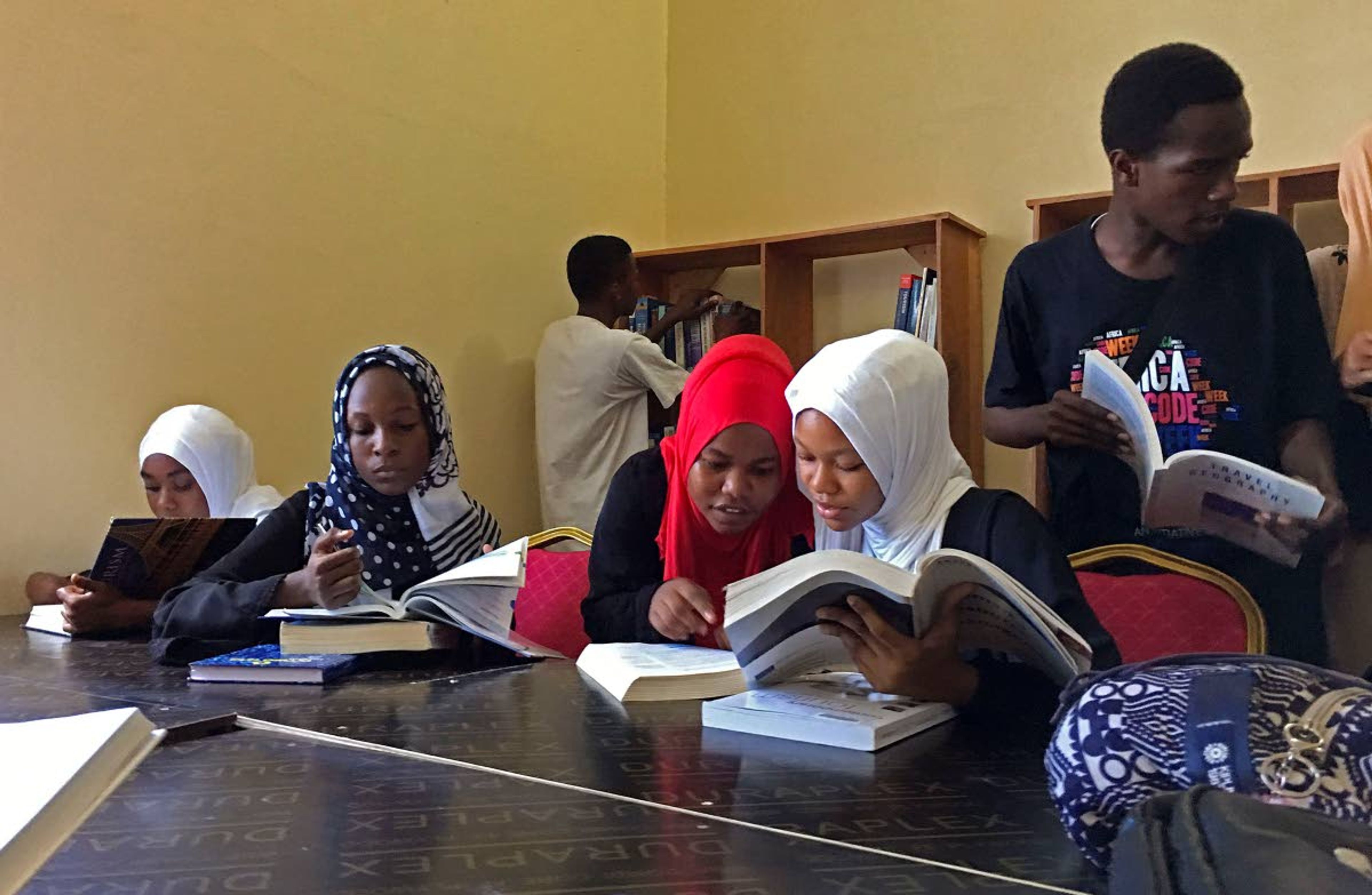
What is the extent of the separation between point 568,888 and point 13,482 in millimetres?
2140

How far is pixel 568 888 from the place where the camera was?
1.88 feet

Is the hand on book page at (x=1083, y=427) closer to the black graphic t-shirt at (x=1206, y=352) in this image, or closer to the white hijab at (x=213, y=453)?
the black graphic t-shirt at (x=1206, y=352)

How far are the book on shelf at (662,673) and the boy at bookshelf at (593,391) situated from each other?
204 centimetres

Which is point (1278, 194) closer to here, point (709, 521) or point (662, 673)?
point (709, 521)

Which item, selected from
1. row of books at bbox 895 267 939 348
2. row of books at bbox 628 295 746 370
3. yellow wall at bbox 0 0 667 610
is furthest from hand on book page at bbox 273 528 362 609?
row of books at bbox 628 295 746 370

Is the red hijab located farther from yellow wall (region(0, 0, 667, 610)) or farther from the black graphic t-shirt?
yellow wall (region(0, 0, 667, 610))

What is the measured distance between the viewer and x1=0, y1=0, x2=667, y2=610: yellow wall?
2307mm

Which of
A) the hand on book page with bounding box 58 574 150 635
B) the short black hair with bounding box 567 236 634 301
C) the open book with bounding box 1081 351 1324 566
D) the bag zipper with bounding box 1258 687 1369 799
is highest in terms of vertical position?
the short black hair with bounding box 567 236 634 301

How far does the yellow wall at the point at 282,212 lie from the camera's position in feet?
7.57

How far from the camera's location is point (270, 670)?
120 cm

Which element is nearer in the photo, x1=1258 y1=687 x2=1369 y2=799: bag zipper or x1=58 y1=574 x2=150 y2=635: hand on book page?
x1=1258 y1=687 x2=1369 y2=799: bag zipper

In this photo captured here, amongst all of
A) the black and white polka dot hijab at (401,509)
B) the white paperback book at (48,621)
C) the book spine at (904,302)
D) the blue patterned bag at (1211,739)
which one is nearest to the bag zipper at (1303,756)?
the blue patterned bag at (1211,739)

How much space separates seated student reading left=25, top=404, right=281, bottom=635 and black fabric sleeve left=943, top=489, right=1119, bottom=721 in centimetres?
142

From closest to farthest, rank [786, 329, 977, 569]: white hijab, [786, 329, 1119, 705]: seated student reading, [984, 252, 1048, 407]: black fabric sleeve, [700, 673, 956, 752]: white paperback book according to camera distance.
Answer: [700, 673, 956, 752]: white paperback book < [786, 329, 1119, 705]: seated student reading < [786, 329, 977, 569]: white hijab < [984, 252, 1048, 407]: black fabric sleeve
